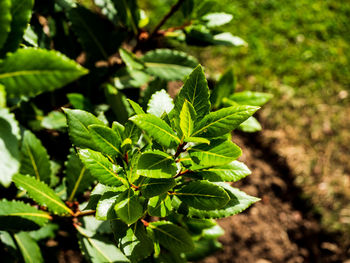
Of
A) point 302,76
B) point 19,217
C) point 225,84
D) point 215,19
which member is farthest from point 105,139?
point 302,76

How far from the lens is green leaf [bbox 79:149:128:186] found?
1.09 meters

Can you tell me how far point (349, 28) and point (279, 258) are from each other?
3895 mm

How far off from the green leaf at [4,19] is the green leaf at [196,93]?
0.54m

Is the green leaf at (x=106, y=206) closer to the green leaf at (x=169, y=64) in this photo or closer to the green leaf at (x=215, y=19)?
the green leaf at (x=169, y=64)

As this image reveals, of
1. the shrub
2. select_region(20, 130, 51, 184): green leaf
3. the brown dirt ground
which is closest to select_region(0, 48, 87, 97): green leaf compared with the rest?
the shrub

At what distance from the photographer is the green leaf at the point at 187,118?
1.03 metres

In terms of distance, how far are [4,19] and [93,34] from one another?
1.15 meters

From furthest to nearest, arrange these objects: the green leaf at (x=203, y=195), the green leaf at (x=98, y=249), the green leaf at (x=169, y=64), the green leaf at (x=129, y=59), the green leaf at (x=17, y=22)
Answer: the green leaf at (x=169, y=64)
the green leaf at (x=129, y=59)
the green leaf at (x=98, y=249)
the green leaf at (x=203, y=195)
the green leaf at (x=17, y=22)

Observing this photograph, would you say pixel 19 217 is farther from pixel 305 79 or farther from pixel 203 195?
pixel 305 79

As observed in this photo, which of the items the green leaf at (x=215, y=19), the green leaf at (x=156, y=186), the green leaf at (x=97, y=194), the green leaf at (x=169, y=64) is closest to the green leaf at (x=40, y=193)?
the green leaf at (x=97, y=194)

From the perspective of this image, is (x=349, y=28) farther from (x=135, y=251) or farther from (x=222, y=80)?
(x=135, y=251)

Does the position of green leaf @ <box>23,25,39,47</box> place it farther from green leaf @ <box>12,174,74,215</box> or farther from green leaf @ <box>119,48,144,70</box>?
green leaf @ <box>12,174,74,215</box>

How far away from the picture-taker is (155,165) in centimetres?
108

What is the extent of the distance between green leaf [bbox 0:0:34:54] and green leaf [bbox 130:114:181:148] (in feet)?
1.30
